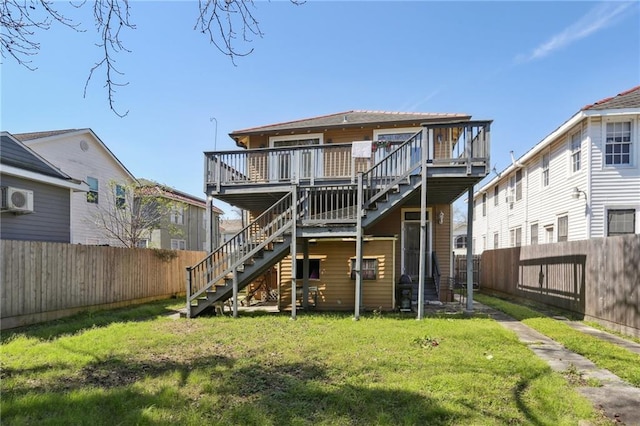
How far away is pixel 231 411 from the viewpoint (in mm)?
3543

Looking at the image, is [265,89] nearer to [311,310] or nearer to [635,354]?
[311,310]

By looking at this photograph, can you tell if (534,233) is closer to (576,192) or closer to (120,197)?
(576,192)

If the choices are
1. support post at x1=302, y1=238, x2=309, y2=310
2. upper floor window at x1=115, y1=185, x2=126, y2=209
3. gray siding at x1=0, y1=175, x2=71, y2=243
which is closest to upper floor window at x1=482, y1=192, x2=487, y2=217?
support post at x1=302, y1=238, x2=309, y2=310

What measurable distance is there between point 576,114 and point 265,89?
9946mm

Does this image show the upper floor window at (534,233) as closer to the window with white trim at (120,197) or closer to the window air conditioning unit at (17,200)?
the window with white trim at (120,197)

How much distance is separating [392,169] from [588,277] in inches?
210

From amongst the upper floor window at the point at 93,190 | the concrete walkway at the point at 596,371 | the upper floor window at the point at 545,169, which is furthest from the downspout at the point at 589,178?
the upper floor window at the point at 93,190

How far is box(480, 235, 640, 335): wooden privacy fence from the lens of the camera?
675 cm

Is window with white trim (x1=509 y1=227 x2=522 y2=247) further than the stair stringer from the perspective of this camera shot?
Yes

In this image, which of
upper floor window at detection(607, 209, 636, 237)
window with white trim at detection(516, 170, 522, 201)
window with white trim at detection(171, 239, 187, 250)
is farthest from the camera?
window with white trim at detection(171, 239, 187, 250)

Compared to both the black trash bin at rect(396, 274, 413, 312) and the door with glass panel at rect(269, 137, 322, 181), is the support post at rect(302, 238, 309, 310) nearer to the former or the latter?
the door with glass panel at rect(269, 137, 322, 181)

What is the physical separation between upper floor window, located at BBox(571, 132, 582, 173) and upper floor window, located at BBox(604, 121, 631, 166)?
0.74 metres

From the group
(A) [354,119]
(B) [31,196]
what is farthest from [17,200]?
(A) [354,119]

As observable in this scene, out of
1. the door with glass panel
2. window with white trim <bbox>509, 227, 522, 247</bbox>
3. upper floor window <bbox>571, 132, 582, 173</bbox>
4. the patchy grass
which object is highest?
upper floor window <bbox>571, 132, 582, 173</bbox>
